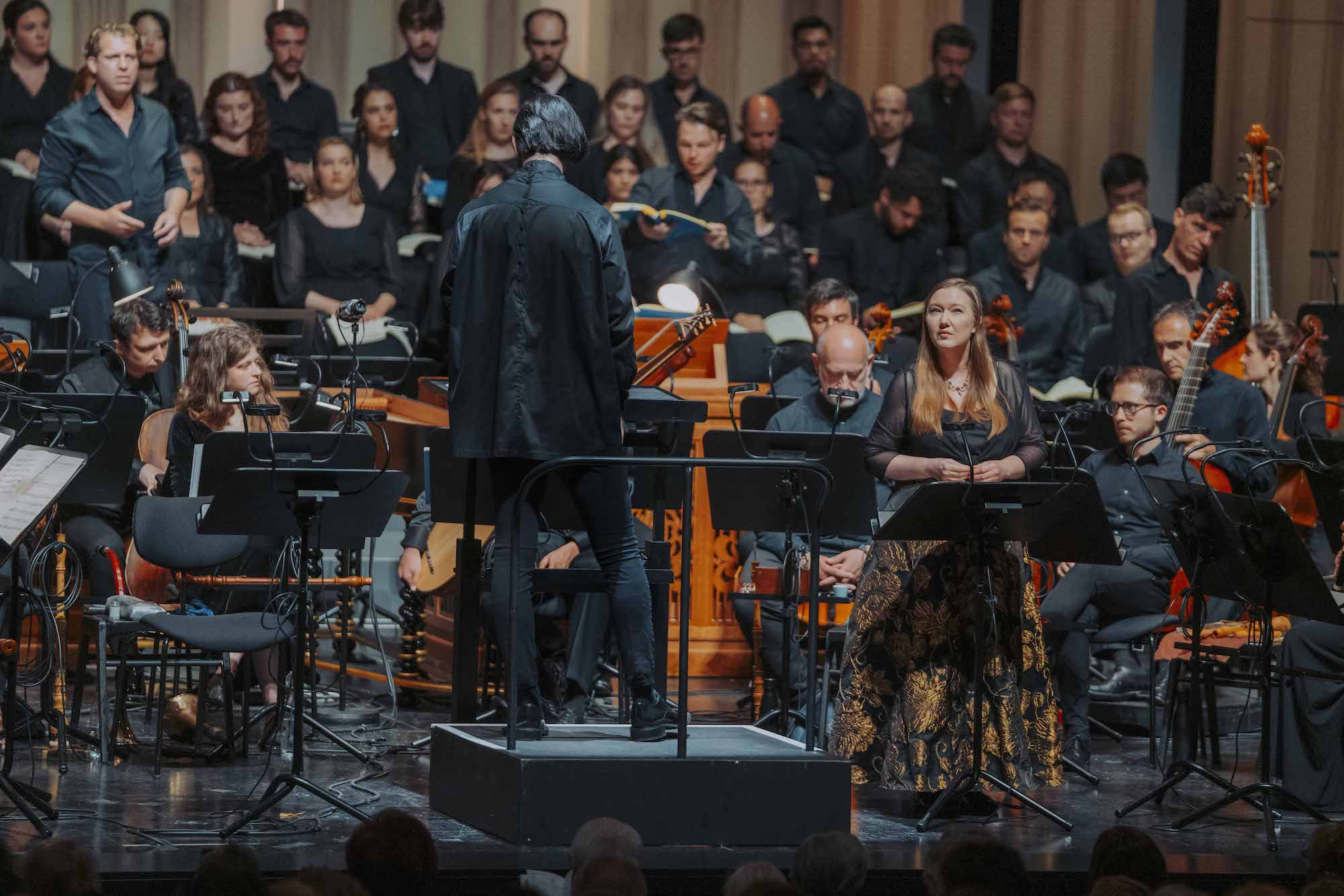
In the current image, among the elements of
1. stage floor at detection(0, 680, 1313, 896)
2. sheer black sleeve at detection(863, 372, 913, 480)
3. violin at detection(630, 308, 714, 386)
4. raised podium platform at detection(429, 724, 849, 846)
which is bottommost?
stage floor at detection(0, 680, 1313, 896)

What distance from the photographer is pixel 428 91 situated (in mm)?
10000

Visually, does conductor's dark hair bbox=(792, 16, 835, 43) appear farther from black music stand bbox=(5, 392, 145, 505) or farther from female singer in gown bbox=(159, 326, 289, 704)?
black music stand bbox=(5, 392, 145, 505)

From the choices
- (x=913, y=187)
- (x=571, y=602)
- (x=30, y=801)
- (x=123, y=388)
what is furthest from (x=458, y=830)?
(x=913, y=187)

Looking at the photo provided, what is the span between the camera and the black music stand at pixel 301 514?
494 cm

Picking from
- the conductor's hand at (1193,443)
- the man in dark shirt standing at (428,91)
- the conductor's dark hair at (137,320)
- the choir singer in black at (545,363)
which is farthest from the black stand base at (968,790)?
the man in dark shirt standing at (428,91)

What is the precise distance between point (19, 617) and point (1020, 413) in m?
2.73

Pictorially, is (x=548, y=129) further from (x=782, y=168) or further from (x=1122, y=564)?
(x=782, y=168)

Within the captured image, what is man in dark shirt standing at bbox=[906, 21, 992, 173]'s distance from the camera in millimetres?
10406

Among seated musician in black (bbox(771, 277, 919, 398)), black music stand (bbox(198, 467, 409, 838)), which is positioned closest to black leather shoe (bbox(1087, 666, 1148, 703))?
seated musician in black (bbox(771, 277, 919, 398))

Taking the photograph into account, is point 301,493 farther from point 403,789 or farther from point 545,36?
point 545,36

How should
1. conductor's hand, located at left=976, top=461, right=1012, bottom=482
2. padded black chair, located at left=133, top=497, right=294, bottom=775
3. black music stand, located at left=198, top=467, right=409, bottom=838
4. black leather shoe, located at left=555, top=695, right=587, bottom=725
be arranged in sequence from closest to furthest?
black music stand, located at left=198, top=467, right=409, bottom=838 → conductor's hand, located at left=976, top=461, right=1012, bottom=482 → padded black chair, located at left=133, top=497, right=294, bottom=775 → black leather shoe, located at left=555, top=695, right=587, bottom=725

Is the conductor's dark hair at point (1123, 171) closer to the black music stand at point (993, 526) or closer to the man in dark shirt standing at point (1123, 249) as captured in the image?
the man in dark shirt standing at point (1123, 249)

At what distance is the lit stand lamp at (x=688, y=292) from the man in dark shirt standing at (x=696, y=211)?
80 millimetres

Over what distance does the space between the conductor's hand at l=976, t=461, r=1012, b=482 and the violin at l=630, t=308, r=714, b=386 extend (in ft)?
4.37
